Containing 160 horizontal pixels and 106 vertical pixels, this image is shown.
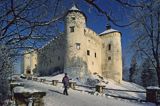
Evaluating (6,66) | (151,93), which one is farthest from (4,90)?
(151,93)

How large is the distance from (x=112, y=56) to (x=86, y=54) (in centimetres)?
788

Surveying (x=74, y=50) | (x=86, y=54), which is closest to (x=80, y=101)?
(x=74, y=50)

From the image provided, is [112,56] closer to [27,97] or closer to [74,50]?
[74,50]

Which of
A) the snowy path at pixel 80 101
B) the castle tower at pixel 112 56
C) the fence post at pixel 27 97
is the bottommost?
the snowy path at pixel 80 101

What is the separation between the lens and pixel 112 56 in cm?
6588

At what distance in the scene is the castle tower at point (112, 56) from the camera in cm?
6481

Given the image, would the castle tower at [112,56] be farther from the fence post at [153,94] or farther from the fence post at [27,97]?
the fence post at [27,97]

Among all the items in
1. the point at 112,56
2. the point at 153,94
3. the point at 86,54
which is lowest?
the point at 153,94

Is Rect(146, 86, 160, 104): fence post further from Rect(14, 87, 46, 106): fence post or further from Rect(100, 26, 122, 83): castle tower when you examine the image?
Rect(100, 26, 122, 83): castle tower

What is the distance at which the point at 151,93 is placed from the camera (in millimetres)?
19938

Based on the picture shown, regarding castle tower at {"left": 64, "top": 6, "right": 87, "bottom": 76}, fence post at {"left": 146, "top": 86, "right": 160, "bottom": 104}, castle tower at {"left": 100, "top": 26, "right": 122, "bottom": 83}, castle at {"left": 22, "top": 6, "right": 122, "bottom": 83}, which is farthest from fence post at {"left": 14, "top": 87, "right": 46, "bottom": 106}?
castle tower at {"left": 100, "top": 26, "right": 122, "bottom": 83}

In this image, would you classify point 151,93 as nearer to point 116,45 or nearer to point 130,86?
point 130,86

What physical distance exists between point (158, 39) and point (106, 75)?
38.8 meters

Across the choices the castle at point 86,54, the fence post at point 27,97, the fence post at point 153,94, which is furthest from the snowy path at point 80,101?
the castle at point 86,54
